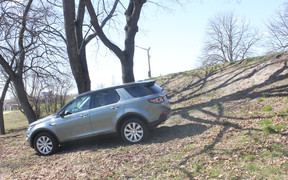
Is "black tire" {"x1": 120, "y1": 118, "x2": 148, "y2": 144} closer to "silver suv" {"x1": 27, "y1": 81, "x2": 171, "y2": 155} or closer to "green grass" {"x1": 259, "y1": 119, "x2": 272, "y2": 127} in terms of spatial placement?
"silver suv" {"x1": 27, "y1": 81, "x2": 171, "y2": 155}

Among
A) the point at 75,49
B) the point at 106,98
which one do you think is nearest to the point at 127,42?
the point at 75,49

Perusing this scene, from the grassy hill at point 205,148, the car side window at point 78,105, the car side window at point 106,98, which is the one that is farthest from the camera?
the car side window at point 78,105

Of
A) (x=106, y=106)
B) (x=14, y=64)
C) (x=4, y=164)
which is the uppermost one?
(x=14, y=64)

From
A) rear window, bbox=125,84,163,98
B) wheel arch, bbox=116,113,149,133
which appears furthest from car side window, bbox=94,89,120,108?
wheel arch, bbox=116,113,149,133

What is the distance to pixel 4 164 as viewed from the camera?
7.04 m

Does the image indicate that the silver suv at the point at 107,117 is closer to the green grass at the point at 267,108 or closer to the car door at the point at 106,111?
the car door at the point at 106,111

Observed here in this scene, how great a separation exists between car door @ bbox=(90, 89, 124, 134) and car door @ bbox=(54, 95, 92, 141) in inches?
8.0

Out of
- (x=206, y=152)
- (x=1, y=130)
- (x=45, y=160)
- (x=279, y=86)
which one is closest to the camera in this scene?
(x=206, y=152)

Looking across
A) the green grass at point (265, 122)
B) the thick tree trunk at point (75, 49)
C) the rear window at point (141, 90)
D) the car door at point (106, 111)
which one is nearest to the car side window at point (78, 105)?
the car door at point (106, 111)

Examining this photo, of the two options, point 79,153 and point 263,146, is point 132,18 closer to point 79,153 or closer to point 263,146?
point 79,153

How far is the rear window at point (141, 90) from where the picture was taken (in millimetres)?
6793

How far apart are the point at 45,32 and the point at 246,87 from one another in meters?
10.8

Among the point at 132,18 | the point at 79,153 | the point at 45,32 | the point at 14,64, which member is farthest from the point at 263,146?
the point at 14,64

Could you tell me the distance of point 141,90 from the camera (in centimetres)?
684
